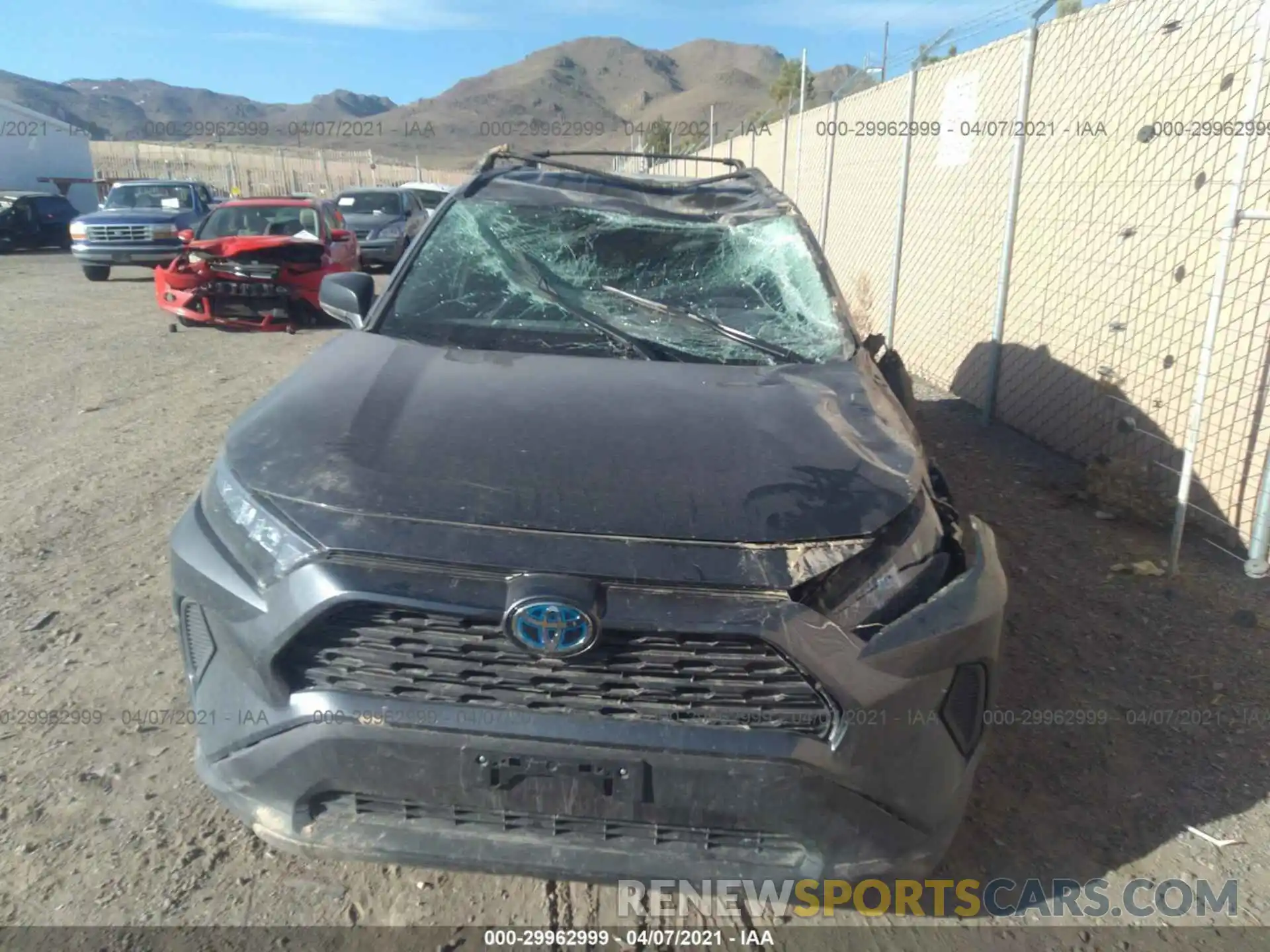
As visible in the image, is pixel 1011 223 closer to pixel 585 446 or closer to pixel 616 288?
pixel 616 288

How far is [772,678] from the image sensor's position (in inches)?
77.7

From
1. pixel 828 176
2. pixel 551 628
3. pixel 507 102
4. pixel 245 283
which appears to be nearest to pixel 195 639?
pixel 551 628

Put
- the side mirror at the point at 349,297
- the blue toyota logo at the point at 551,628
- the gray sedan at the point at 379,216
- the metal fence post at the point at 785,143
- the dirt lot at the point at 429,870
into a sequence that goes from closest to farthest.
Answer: the blue toyota logo at the point at 551,628 → the dirt lot at the point at 429,870 → the side mirror at the point at 349,297 → the metal fence post at the point at 785,143 → the gray sedan at the point at 379,216

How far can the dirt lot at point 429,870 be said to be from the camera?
2424 mm

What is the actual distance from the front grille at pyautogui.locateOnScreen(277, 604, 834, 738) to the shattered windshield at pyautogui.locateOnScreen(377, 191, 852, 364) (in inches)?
54.2

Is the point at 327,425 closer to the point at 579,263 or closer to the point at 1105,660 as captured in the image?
the point at 579,263

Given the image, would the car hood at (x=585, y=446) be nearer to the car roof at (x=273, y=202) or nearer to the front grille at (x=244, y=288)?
the front grille at (x=244, y=288)

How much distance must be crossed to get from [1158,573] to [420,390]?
3700mm

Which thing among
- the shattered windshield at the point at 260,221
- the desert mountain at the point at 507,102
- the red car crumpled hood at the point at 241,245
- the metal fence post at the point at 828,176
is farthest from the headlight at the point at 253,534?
the desert mountain at the point at 507,102

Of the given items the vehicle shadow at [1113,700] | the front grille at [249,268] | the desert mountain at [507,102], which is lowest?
the vehicle shadow at [1113,700]

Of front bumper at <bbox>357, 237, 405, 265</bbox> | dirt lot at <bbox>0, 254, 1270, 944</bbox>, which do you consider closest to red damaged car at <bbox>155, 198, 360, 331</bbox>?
dirt lot at <bbox>0, 254, 1270, 944</bbox>

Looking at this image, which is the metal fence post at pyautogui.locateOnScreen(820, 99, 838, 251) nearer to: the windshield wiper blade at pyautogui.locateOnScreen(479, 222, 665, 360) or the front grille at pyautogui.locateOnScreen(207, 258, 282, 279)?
the front grille at pyautogui.locateOnScreen(207, 258, 282, 279)

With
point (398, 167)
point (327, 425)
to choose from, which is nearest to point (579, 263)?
point (327, 425)

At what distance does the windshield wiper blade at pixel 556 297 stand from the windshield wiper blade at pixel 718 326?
0.19 meters
